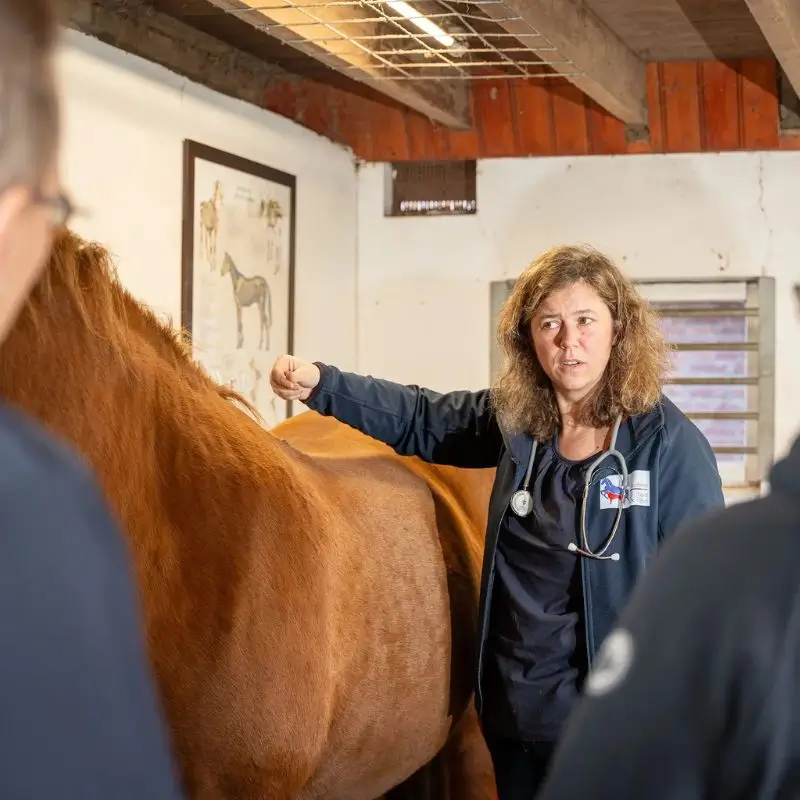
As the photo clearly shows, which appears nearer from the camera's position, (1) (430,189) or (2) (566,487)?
(2) (566,487)

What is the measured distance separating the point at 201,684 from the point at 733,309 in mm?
3147

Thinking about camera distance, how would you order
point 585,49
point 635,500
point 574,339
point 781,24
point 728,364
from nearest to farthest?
point 635,500, point 574,339, point 781,24, point 585,49, point 728,364

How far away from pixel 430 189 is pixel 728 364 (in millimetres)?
1289

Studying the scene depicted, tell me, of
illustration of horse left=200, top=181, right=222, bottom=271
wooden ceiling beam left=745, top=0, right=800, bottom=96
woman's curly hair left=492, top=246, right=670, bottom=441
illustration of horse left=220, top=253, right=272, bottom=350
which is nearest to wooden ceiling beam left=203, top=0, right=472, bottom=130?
illustration of horse left=200, top=181, right=222, bottom=271

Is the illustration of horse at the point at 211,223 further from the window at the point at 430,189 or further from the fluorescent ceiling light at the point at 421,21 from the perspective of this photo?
the window at the point at 430,189

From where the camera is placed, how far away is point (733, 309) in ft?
13.9

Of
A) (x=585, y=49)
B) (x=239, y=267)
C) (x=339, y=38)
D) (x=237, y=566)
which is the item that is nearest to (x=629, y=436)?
(x=237, y=566)

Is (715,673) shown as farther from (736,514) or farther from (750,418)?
(750,418)

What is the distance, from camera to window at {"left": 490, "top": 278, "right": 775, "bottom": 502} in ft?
13.7

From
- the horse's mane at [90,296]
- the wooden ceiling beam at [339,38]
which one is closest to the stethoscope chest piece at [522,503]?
the horse's mane at [90,296]

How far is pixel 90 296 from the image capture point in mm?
1381

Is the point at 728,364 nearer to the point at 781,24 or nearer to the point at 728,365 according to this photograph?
the point at 728,365

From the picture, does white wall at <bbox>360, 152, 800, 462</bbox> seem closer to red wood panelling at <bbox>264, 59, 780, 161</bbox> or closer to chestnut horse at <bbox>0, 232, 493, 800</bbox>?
red wood panelling at <bbox>264, 59, 780, 161</bbox>

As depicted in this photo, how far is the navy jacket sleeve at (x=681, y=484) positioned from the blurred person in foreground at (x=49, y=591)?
1.44 m
